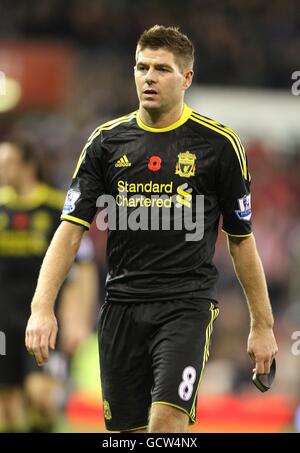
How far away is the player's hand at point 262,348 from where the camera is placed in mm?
5629

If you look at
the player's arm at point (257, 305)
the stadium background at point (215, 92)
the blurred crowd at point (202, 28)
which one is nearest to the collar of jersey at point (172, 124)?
the player's arm at point (257, 305)

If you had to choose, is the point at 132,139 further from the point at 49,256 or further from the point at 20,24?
the point at 20,24

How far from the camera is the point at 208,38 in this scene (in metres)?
18.7

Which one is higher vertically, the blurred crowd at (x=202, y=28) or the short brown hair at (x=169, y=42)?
Result: the blurred crowd at (x=202, y=28)

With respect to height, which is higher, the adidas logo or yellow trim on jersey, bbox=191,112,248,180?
yellow trim on jersey, bbox=191,112,248,180

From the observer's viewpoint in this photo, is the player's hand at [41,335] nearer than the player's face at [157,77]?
Yes

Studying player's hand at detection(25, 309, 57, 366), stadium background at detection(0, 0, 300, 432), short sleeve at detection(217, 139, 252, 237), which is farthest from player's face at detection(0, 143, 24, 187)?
stadium background at detection(0, 0, 300, 432)

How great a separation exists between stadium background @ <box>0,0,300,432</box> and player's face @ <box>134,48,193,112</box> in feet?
22.6

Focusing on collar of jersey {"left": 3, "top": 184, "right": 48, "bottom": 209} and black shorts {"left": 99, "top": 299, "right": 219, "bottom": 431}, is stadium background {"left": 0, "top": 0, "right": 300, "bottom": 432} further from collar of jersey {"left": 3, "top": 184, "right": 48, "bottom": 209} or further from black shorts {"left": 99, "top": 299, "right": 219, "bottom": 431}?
black shorts {"left": 99, "top": 299, "right": 219, "bottom": 431}

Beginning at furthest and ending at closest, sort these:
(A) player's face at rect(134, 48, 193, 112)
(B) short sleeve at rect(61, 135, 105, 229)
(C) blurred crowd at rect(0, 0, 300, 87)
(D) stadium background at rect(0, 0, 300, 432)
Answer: (C) blurred crowd at rect(0, 0, 300, 87) < (D) stadium background at rect(0, 0, 300, 432) < (B) short sleeve at rect(61, 135, 105, 229) < (A) player's face at rect(134, 48, 193, 112)

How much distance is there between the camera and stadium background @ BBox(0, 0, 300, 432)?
1348cm

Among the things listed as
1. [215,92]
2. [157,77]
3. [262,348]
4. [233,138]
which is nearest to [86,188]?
[157,77]

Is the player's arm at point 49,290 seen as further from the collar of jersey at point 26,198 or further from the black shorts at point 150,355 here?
the collar of jersey at point 26,198

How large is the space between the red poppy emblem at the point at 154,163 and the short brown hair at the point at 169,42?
0.47 meters
